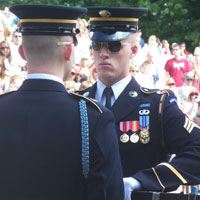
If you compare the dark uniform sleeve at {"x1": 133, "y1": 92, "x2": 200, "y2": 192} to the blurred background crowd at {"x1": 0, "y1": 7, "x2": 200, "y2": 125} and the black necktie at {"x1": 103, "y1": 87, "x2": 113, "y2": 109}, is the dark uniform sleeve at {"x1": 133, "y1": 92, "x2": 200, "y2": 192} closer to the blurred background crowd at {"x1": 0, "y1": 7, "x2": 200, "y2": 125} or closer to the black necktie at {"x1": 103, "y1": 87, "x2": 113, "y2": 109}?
the black necktie at {"x1": 103, "y1": 87, "x2": 113, "y2": 109}

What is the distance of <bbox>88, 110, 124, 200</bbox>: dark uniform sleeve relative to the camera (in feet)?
8.41

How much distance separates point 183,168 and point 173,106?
1.39ft

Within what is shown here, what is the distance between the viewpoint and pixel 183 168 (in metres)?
3.40

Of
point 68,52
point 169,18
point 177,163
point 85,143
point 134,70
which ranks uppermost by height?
point 169,18

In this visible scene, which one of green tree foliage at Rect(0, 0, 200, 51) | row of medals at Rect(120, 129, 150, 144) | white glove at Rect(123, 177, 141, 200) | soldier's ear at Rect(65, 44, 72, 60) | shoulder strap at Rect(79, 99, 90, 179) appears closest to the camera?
shoulder strap at Rect(79, 99, 90, 179)

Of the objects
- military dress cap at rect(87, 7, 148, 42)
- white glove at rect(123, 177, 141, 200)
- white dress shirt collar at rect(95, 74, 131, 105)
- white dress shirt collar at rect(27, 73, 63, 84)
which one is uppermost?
military dress cap at rect(87, 7, 148, 42)

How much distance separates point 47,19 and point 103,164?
0.76 m

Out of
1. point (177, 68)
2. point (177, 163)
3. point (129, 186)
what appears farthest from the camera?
point (177, 68)

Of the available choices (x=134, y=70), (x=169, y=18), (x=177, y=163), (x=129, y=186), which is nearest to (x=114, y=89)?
(x=177, y=163)

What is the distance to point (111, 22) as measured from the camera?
3729 millimetres

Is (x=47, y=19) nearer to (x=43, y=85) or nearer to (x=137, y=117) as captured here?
(x=43, y=85)

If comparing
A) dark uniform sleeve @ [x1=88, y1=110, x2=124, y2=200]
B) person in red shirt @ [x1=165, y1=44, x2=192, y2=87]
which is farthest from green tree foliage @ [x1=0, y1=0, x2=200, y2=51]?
dark uniform sleeve @ [x1=88, y1=110, x2=124, y2=200]

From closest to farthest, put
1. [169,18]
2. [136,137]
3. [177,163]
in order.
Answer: [177,163]
[136,137]
[169,18]

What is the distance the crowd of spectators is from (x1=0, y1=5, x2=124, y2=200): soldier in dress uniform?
5791 mm
